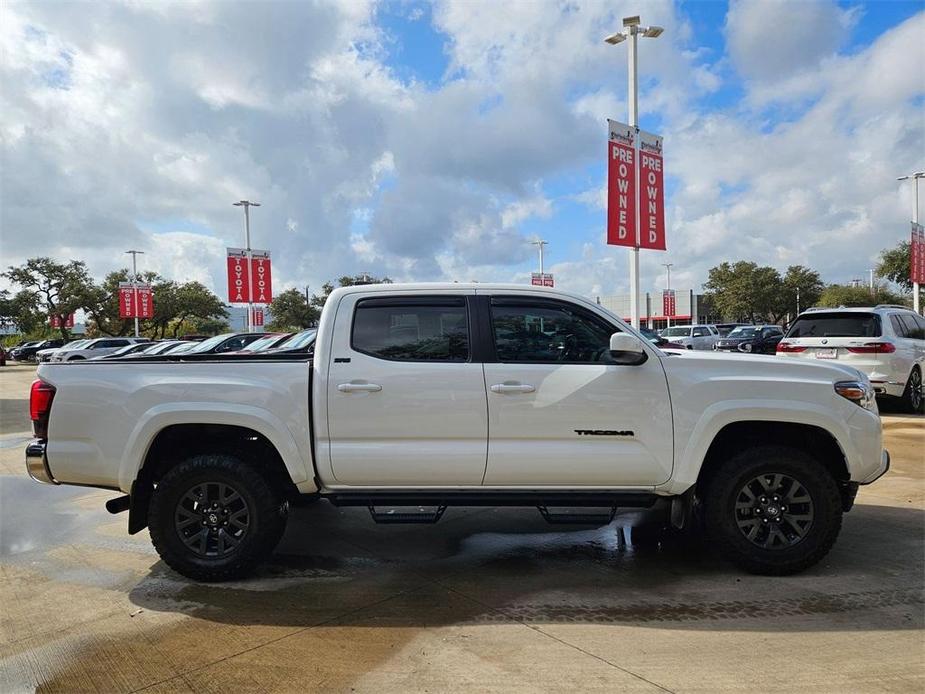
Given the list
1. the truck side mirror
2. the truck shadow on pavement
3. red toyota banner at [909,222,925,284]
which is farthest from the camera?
red toyota banner at [909,222,925,284]

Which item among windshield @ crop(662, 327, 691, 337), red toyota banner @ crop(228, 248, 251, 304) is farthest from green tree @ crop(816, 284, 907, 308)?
red toyota banner @ crop(228, 248, 251, 304)

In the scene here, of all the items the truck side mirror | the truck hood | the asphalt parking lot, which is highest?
the truck side mirror

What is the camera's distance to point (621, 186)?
11422mm

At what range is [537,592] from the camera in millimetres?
4160

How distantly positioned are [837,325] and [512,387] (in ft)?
30.1

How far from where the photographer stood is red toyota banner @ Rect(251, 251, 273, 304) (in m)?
29.7

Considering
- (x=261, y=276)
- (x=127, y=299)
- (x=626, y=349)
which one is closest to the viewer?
(x=626, y=349)

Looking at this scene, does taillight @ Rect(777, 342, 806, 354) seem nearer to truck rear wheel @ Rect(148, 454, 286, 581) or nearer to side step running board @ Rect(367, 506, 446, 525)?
side step running board @ Rect(367, 506, 446, 525)

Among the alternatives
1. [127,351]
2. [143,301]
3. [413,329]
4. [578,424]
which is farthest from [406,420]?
[143,301]

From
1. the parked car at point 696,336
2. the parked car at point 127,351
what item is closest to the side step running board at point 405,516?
the parked car at point 127,351

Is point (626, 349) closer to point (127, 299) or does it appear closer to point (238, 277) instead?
point (238, 277)

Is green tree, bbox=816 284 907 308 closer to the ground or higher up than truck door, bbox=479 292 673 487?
higher up

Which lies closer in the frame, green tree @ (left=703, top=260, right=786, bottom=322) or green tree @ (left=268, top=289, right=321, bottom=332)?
green tree @ (left=703, top=260, right=786, bottom=322)

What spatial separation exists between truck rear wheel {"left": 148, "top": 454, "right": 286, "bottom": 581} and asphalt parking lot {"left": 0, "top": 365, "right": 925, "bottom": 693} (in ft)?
0.61
